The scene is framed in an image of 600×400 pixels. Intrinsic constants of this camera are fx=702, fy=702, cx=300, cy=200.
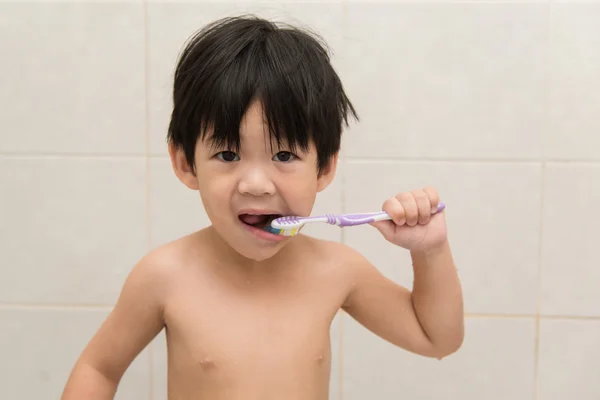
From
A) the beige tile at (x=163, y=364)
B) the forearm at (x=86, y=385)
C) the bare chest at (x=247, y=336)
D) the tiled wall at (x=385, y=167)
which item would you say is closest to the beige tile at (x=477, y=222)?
the tiled wall at (x=385, y=167)

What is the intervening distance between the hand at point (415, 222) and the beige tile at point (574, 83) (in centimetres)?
46

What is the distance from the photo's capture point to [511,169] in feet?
3.67

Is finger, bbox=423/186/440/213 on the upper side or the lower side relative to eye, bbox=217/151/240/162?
lower

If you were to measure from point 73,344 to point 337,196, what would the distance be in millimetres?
514

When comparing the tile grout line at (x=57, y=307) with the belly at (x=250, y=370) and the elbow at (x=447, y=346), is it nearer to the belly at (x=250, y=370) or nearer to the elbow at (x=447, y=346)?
the belly at (x=250, y=370)

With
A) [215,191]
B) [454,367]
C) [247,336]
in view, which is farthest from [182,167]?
[454,367]

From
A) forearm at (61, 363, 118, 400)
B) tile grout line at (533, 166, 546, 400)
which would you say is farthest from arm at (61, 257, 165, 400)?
tile grout line at (533, 166, 546, 400)

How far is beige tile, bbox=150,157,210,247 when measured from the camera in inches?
44.5

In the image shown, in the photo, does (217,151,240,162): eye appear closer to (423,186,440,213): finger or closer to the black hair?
the black hair

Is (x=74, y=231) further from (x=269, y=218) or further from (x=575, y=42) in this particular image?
(x=575, y=42)

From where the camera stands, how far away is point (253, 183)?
0.68 metres

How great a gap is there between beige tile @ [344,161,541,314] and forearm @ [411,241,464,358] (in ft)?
1.06

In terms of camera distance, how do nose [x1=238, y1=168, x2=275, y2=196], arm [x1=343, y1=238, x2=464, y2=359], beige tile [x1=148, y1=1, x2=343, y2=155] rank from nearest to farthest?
nose [x1=238, y1=168, x2=275, y2=196] → arm [x1=343, y1=238, x2=464, y2=359] → beige tile [x1=148, y1=1, x2=343, y2=155]

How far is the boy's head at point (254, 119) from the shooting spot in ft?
2.25
